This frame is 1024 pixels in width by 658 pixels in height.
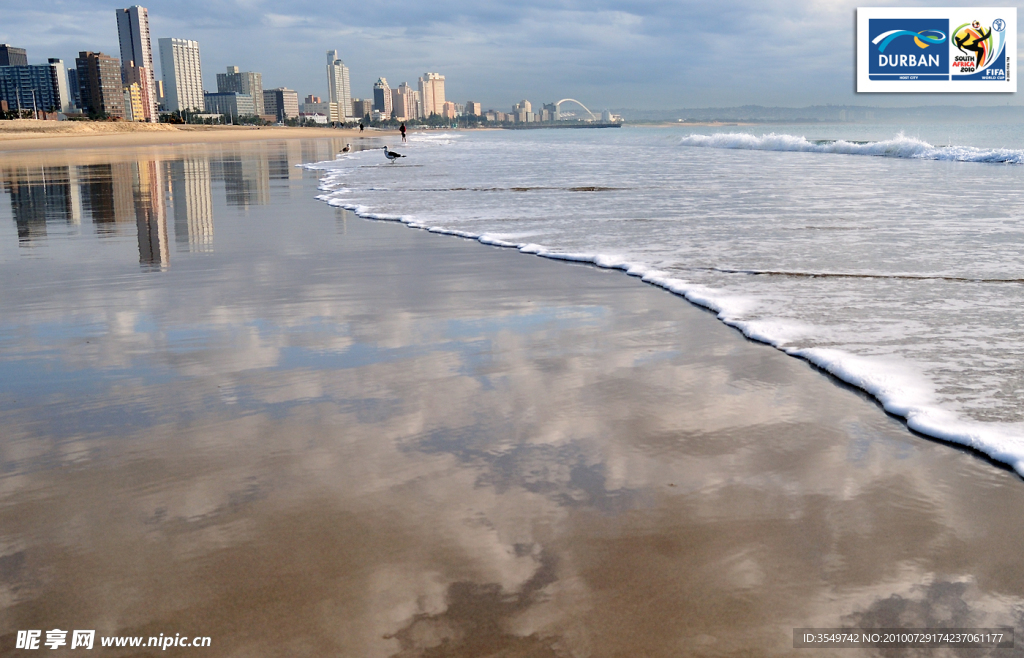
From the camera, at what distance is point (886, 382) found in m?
3.84

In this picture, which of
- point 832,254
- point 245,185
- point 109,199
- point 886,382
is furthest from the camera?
point 245,185

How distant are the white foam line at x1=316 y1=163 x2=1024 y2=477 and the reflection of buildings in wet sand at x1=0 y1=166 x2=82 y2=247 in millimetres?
7752

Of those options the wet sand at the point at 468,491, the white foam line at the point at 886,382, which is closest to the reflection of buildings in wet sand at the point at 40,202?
the wet sand at the point at 468,491

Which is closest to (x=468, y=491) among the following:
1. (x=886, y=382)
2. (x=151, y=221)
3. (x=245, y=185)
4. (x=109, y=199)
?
(x=886, y=382)

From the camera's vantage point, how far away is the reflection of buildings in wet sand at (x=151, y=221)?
799 centimetres

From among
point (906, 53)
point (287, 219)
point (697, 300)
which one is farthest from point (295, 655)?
point (906, 53)

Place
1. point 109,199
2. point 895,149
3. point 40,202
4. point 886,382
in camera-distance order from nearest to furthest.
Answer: point 886,382 → point 40,202 → point 109,199 → point 895,149

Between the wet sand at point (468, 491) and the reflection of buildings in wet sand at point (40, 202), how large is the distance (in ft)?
20.1

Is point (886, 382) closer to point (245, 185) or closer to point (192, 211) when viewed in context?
point (192, 211)

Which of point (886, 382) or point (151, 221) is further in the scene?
point (151, 221)

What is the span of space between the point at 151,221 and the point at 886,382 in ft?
33.0

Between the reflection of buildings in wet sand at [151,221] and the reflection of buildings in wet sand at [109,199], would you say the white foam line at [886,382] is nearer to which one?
the reflection of buildings in wet sand at [151,221]

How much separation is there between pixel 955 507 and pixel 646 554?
114 cm

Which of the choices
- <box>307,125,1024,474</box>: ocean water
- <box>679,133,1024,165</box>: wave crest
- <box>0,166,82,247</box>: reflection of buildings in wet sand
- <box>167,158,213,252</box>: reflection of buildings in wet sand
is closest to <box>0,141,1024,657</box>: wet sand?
<box>307,125,1024,474</box>: ocean water
